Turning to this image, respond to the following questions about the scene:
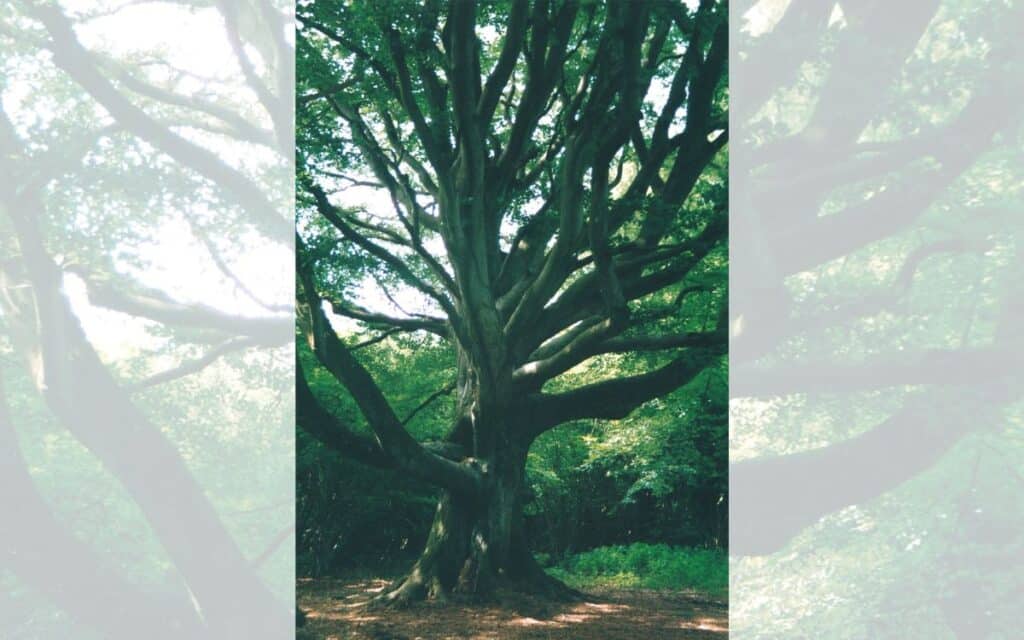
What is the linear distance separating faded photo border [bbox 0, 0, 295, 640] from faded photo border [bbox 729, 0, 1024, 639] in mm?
1736

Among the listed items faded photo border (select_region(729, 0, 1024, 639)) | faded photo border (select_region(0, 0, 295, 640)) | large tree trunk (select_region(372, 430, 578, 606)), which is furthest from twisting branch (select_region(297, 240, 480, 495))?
faded photo border (select_region(729, 0, 1024, 639))

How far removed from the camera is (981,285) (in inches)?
125

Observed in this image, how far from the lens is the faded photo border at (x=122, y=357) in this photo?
301 cm

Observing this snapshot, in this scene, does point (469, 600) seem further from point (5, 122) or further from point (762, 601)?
point (5, 122)

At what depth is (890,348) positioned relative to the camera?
3172 millimetres

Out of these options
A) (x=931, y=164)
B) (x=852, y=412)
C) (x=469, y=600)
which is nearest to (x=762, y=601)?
(x=852, y=412)

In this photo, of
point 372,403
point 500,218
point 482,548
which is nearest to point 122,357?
point 372,403

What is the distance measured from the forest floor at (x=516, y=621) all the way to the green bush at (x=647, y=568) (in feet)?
6.70

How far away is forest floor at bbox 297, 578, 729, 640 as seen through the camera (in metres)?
6.11

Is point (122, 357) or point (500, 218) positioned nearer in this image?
point (122, 357)

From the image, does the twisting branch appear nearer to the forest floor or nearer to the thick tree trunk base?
the thick tree trunk base

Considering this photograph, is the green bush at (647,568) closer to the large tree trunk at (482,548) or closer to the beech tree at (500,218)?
the large tree trunk at (482,548)

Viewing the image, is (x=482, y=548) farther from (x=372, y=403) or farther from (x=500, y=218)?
(x=500, y=218)

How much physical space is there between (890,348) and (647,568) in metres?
8.47
